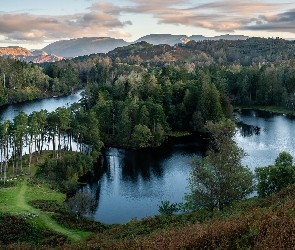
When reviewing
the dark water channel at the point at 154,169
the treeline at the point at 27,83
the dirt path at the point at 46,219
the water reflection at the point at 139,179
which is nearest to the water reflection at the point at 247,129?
the dark water channel at the point at 154,169

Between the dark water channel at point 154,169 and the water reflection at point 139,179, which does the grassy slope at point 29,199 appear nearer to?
the dark water channel at point 154,169

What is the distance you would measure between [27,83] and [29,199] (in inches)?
5151

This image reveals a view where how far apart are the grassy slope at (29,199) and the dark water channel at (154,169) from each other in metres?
7.19

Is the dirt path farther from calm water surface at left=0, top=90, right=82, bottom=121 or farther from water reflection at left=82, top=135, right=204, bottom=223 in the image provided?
calm water surface at left=0, top=90, right=82, bottom=121

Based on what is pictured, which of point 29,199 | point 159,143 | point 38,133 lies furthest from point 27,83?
point 29,199

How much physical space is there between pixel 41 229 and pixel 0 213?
5.89 meters

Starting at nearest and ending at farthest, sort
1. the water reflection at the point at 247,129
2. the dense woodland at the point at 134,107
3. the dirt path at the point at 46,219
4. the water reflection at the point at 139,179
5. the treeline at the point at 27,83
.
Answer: the dirt path at the point at 46,219 → the water reflection at the point at 139,179 → the dense woodland at the point at 134,107 → the water reflection at the point at 247,129 → the treeline at the point at 27,83

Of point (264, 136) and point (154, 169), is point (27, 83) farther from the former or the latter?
point (154, 169)

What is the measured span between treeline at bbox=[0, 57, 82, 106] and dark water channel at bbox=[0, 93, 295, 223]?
84.0 m

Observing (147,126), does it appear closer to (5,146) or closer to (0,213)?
(5,146)

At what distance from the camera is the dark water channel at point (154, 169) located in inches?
2112

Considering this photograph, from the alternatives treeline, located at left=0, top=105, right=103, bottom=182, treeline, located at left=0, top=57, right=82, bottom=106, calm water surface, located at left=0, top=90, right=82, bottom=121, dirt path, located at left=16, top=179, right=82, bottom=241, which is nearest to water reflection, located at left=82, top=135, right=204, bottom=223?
treeline, located at left=0, top=105, right=103, bottom=182

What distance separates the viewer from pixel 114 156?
7956 centimetres

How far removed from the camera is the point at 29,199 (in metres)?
50.8
